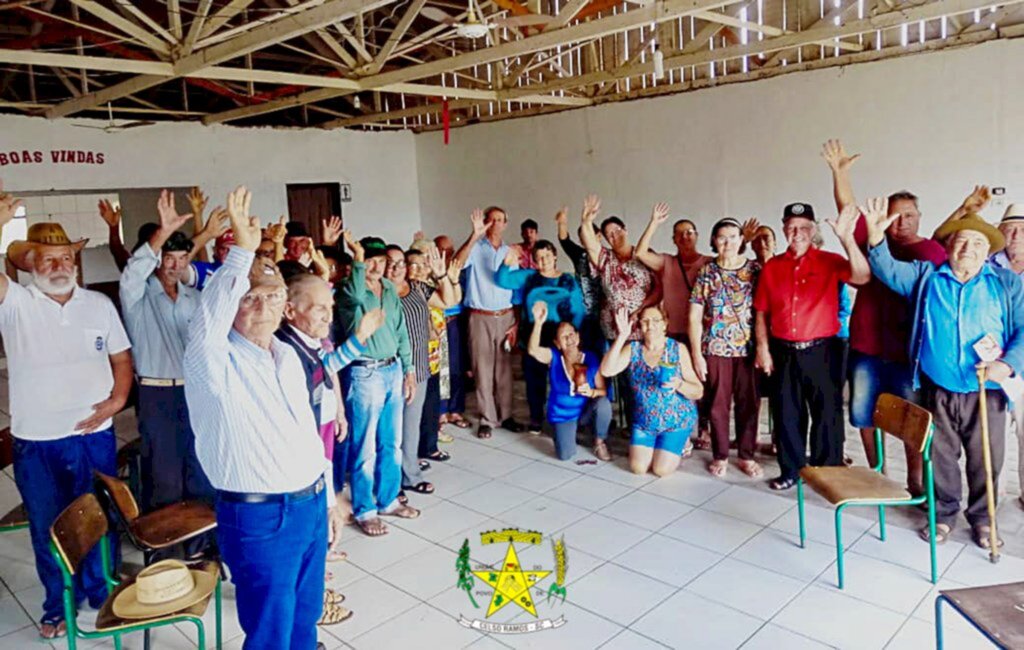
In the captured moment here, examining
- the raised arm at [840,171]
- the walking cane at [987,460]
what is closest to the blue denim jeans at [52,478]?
the raised arm at [840,171]

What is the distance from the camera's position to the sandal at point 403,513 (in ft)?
14.0

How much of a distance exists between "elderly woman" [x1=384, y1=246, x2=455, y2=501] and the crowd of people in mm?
19

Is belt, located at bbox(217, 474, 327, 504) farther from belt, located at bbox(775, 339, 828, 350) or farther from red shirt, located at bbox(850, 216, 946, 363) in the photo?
red shirt, located at bbox(850, 216, 946, 363)

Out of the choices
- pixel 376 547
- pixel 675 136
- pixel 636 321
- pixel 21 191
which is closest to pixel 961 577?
pixel 636 321

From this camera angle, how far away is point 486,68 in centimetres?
926

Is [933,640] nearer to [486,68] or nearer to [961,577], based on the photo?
[961,577]

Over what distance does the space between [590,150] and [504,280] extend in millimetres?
4064

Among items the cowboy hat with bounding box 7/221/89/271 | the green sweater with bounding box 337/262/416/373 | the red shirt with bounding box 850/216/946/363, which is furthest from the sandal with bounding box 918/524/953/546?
the cowboy hat with bounding box 7/221/89/271

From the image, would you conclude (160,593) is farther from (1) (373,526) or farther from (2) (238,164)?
(2) (238,164)

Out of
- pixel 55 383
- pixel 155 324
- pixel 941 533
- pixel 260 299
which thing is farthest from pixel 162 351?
pixel 941 533

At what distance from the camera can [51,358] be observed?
9.95 ft

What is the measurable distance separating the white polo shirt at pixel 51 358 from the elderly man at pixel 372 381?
3.65 ft

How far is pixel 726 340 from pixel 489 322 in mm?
1781

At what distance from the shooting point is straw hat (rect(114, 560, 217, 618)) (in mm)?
2502
